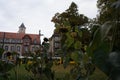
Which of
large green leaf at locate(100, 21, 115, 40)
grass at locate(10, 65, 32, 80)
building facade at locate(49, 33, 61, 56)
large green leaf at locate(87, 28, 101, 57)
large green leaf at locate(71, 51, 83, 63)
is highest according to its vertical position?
building facade at locate(49, 33, 61, 56)

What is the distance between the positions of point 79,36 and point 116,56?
918 millimetres

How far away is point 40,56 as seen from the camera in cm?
314

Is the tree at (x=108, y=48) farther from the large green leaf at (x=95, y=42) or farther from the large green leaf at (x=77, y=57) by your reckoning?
Answer: the large green leaf at (x=77, y=57)

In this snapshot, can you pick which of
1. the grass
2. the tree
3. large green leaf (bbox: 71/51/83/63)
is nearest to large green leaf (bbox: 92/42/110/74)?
the tree

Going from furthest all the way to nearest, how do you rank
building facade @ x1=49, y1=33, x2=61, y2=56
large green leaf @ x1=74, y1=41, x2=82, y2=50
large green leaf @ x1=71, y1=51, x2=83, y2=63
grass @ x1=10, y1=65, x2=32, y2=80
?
1. grass @ x1=10, y1=65, x2=32, y2=80
2. building facade @ x1=49, y1=33, x2=61, y2=56
3. large green leaf @ x1=74, y1=41, x2=82, y2=50
4. large green leaf @ x1=71, y1=51, x2=83, y2=63

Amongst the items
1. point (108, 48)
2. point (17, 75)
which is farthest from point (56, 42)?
point (108, 48)

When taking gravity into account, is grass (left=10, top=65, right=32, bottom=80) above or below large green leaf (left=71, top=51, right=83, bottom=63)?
below

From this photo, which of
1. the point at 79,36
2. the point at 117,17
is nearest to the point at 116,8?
the point at 117,17

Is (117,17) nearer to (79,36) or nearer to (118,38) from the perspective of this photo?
(118,38)

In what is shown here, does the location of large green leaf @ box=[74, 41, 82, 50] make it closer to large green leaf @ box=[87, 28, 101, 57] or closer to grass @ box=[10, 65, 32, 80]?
large green leaf @ box=[87, 28, 101, 57]

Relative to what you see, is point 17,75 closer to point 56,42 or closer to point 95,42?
point 56,42

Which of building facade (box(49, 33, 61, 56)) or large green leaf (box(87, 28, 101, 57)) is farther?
building facade (box(49, 33, 61, 56))

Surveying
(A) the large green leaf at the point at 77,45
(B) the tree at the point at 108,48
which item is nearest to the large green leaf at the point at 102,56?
(B) the tree at the point at 108,48

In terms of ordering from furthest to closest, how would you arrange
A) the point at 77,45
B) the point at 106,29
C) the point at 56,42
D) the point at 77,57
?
the point at 56,42 < the point at 77,45 < the point at 77,57 < the point at 106,29
